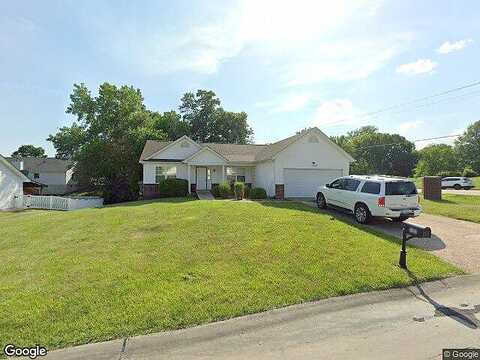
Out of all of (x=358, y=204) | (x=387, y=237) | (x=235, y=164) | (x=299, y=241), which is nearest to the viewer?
(x=299, y=241)

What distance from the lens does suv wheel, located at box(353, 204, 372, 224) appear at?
12.5 meters

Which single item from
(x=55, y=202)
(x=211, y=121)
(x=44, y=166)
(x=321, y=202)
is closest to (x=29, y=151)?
(x=44, y=166)

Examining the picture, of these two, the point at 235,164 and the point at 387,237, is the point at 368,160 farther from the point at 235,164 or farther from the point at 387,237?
the point at 387,237

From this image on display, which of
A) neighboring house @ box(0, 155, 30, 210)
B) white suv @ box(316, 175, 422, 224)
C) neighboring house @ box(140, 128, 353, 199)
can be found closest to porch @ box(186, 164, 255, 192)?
neighboring house @ box(140, 128, 353, 199)

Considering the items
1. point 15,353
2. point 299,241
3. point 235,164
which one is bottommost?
point 15,353

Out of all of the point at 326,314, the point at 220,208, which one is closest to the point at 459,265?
the point at 326,314

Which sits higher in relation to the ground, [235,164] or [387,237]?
[235,164]

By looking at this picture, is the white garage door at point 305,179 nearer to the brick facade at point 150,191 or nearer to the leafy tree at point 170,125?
the brick facade at point 150,191

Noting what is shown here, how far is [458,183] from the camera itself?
131 feet

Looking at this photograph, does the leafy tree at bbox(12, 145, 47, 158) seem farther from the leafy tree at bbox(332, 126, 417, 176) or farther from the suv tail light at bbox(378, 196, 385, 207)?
the suv tail light at bbox(378, 196, 385, 207)

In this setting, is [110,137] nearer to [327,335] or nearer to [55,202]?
[55,202]

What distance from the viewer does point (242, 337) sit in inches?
182

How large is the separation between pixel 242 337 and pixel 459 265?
6094 mm

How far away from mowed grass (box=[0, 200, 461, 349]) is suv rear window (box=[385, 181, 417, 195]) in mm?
2317
